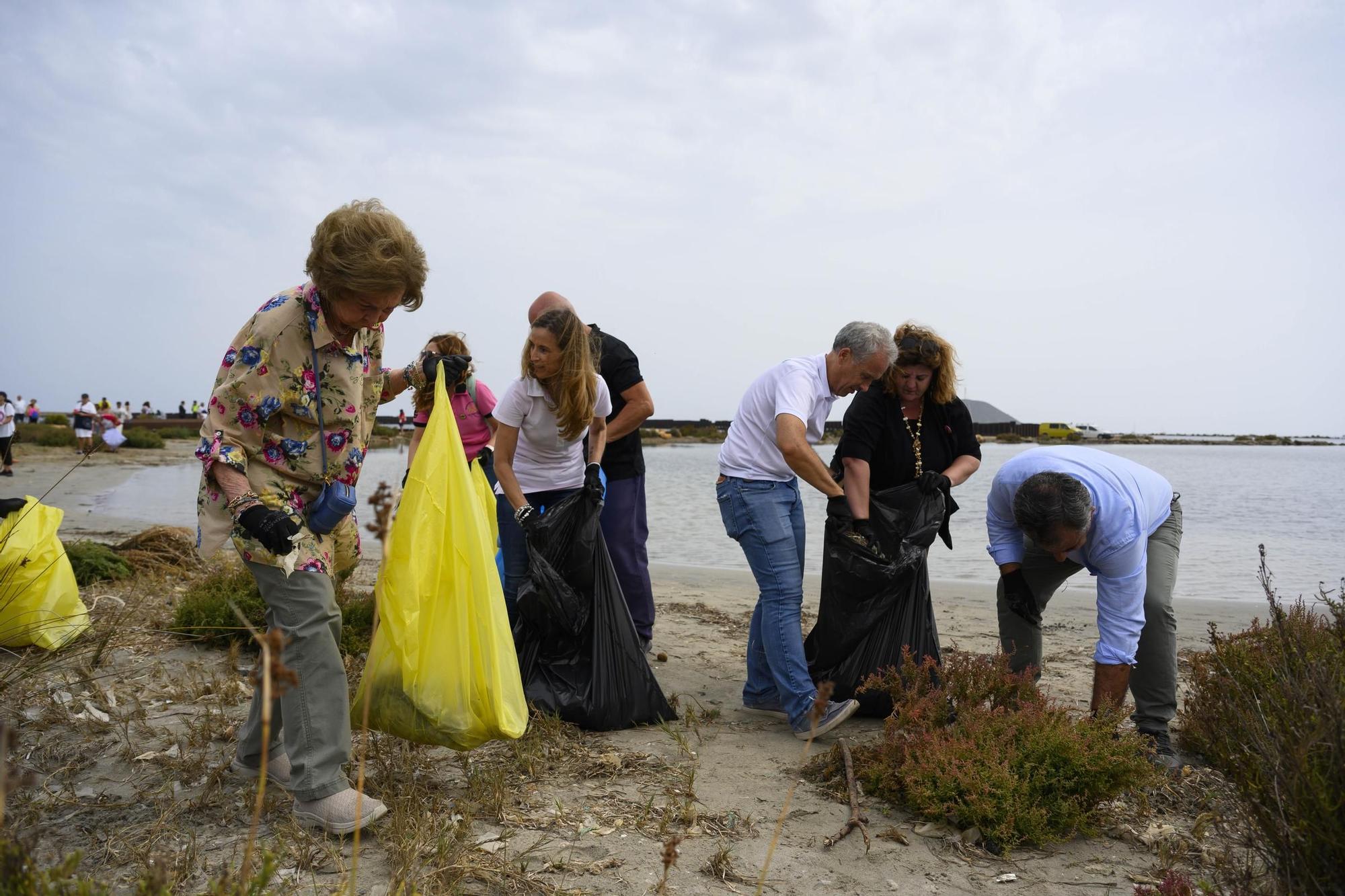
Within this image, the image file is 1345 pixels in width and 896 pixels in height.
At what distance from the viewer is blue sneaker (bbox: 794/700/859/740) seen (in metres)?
3.73

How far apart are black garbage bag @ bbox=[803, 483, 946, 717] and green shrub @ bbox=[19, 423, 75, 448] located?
87.4ft

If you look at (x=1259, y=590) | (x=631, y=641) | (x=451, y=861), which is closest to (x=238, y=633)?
(x=631, y=641)

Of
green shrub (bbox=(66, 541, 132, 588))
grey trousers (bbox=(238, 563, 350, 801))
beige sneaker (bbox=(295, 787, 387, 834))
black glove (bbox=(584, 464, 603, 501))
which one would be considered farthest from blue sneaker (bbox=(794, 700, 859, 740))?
green shrub (bbox=(66, 541, 132, 588))

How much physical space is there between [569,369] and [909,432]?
152 centimetres

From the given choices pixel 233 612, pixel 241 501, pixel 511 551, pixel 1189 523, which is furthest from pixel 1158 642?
pixel 1189 523

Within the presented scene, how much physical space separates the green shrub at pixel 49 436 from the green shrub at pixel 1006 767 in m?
27.4

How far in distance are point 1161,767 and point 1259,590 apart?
6.55 m

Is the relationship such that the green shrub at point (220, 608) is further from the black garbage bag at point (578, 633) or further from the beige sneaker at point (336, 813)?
the beige sneaker at point (336, 813)

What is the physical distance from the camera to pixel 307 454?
2693 millimetres

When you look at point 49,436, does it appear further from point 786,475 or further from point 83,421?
point 786,475

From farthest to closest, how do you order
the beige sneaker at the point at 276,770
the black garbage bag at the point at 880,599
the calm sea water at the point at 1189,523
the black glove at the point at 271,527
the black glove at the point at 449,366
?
the calm sea water at the point at 1189,523, the black garbage bag at the point at 880,599, the black glove at the point at 449,366, the beige sneaker at the point at 276,770, the black glove at the point at 271,527

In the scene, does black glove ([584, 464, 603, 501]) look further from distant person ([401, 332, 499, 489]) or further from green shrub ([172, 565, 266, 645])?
green shrub ([172, 565, 266, 645])

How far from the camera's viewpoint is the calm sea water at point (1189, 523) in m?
9.65

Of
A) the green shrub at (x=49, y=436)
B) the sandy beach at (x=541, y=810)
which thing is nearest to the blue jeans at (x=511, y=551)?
the sandy beach at (x=541, y=810)
